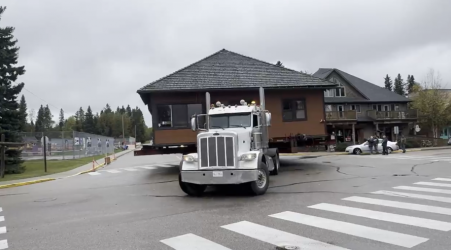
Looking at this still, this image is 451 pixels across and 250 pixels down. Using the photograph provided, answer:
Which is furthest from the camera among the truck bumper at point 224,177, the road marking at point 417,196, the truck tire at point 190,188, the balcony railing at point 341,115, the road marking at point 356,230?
the balcony railing at point 341,115

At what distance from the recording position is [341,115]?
45594 mm

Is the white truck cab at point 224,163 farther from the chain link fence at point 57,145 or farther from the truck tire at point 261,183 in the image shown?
the chain link fence at point 57,145

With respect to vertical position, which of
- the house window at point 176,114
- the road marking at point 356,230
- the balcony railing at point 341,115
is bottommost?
the road marking at point 356,230

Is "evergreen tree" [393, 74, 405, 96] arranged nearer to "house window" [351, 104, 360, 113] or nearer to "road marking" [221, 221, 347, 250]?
"house window" [351, 104, 360, 113]

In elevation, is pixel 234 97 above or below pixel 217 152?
above

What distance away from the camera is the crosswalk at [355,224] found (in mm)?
5852

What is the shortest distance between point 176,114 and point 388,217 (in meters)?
14.1

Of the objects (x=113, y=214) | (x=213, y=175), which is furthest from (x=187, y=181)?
(x=113, y=214)

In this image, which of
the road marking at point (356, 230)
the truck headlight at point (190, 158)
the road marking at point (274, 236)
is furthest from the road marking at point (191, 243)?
the truck headlight at point (190, 158)

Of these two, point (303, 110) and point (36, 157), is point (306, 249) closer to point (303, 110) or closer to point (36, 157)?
point (303, 110)

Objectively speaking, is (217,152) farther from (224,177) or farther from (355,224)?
(355,224)

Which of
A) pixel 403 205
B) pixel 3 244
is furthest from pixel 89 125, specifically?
pixel 403 205

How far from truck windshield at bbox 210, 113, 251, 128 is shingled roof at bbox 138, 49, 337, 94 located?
7.52m

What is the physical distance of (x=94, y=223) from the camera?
7.89 meters
